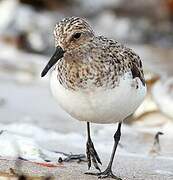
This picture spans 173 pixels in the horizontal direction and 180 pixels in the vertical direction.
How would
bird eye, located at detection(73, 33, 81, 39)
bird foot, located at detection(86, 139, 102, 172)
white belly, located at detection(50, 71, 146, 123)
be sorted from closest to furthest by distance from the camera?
white belly, located at detection(50, 71, 146, 123) → bird eye, located at detection(73, 33, 81, 39) → bird foot, located at detection(86, 139, 102, 172)

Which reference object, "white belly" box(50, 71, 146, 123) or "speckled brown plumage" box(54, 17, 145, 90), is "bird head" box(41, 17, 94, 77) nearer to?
"speckled brown plumage" box(54, 17, 145, 90)

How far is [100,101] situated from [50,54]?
20.0 feet

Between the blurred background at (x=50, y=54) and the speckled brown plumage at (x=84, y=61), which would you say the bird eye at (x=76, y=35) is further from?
the blurred background at (x=50, y=54)

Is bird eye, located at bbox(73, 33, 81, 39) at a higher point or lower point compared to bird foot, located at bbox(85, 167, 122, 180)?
higher

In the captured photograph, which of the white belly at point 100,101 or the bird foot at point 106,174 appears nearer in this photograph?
the white belly at point 100,101

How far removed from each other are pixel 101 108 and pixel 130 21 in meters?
8.60

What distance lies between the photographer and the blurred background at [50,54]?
19.7 ft

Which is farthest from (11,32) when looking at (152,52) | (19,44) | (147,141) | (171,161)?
(171,161)

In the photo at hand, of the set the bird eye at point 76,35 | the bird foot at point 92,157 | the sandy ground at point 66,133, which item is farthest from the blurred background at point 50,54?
the bird eye at point 76,35

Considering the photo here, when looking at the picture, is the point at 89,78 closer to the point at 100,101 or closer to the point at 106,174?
the point at 100,101

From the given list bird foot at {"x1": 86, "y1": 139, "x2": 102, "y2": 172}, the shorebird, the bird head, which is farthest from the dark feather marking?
bird foot at {"x1": 86, "y1": 139, "x2": 102, "y2": 172}

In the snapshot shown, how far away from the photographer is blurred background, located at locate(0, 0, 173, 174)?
599 cm

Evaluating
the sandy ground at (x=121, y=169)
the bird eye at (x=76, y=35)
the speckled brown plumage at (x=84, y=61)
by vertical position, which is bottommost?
the sandy ground at (x=121, y=169)

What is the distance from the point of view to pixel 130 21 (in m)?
12.8
